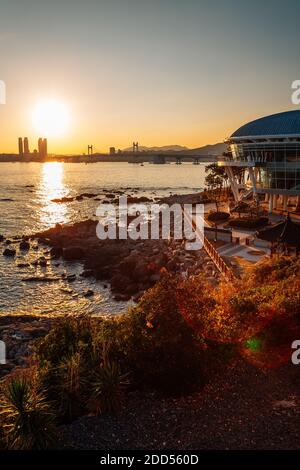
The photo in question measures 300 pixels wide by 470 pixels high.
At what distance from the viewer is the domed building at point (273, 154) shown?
46.4m

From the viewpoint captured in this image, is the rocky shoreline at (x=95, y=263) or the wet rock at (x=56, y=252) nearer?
the rocky shoreline at (x=95, y=263)

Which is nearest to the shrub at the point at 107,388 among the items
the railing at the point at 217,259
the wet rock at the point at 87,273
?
the railing at the point at 217,259

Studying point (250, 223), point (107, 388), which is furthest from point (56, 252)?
point (107, 388)

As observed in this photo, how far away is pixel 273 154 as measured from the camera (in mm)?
47938

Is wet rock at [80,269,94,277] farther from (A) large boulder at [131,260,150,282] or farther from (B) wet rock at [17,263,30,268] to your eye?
(B) wet rock at [17,263,30,268]

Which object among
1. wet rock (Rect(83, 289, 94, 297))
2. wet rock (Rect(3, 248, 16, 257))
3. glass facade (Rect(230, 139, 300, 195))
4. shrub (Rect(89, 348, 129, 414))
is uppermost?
glass facade (Rect(230, 139, 300, 195))

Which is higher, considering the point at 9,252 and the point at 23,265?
the point at 9,252

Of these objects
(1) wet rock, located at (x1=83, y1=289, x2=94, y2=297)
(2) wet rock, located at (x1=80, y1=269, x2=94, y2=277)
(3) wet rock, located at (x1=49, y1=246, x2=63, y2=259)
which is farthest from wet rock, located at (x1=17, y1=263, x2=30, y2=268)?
(1) wet rock, located at (x1=83, y1=289, x2=94, y2=297)

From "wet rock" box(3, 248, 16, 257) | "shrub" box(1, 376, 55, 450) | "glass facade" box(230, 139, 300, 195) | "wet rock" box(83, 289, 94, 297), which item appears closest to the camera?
"shrub" box(1, 376, 55, 450)

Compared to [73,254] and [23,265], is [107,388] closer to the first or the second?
[23,265]

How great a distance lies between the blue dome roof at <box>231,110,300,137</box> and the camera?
4641cm

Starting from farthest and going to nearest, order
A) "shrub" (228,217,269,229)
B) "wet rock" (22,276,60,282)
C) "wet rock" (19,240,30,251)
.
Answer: "wet rock" (19,240,30,251) → "shrub" (228,217,269,229) → "wet rock" (22,276,60,282)

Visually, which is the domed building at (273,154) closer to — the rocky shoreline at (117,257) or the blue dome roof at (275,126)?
the blue dome roof at (275,126)

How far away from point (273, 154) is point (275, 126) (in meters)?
3.56
